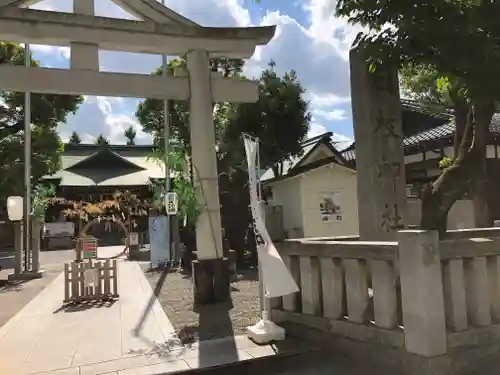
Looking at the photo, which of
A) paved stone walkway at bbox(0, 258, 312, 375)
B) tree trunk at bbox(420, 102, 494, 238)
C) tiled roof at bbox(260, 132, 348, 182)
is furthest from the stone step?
tiled roof at bbox(260, 132, 348, 182)

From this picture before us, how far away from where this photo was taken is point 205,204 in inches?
304

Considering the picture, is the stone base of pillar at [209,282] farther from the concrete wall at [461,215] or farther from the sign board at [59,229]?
the sign board at [59,229]

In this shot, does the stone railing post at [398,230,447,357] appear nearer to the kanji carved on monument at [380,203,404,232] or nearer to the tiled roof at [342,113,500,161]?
the kanji carved on monument at [380,203,404,232]

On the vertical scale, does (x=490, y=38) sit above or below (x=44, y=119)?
below

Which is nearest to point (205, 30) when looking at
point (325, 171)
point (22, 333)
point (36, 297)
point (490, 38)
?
point (490, 38)

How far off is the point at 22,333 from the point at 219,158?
1066 centimetres

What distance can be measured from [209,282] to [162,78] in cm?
361

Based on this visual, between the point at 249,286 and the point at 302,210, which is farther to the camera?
the point at 302,210

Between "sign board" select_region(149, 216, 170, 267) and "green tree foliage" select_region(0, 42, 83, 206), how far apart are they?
299 inches

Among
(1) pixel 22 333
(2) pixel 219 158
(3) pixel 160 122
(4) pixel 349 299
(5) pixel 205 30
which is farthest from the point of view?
(3) pixel 160 122

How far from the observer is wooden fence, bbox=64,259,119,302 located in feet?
27.1

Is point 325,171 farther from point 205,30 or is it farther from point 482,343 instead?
point 482,343

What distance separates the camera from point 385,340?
14.3 ft

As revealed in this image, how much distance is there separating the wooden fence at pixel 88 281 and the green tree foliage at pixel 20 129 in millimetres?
11734
